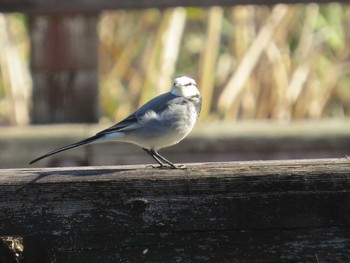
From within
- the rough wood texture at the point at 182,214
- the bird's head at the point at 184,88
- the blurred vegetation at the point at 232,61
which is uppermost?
the blurred vegetation at the point at 232,61

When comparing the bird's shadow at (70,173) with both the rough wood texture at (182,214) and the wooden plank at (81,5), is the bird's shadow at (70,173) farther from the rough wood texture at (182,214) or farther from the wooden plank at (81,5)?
the wooden plank at (81,5)

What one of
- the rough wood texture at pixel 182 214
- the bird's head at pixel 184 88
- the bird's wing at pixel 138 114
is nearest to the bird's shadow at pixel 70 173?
the rough wood texture at pixel 182 214

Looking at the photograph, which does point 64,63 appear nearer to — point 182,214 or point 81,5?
point 81,5

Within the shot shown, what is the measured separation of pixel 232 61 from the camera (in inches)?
262

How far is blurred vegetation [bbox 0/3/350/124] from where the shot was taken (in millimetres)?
5727

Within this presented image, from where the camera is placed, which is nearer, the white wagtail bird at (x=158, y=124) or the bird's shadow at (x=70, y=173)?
the bird's shadow at (x=70, y=173)

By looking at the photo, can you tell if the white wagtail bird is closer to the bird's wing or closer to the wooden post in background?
the bird's wing

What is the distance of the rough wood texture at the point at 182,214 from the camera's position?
2.00 m

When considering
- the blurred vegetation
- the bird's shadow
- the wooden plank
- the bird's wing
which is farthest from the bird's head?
the blurred vegetation

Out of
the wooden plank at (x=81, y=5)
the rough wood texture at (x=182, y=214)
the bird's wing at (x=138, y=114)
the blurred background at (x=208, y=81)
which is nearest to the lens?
the rough wood texture at (x=182, y=214)

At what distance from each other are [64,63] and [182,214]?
199 cm

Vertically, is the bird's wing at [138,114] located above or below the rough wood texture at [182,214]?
above

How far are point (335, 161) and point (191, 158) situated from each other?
1.96 m

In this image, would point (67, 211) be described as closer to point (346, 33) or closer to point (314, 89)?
point (314, 89)
